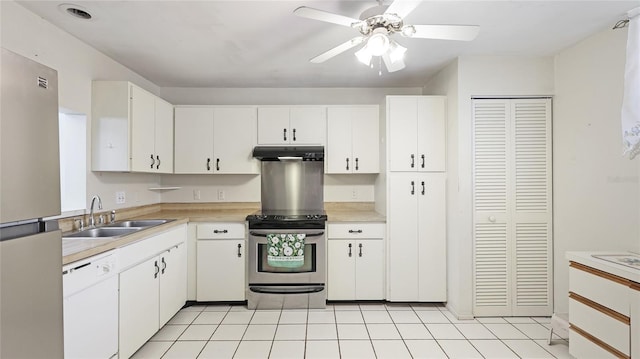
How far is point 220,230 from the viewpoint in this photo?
10.1 ft

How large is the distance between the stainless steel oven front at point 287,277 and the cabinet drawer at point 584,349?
6.40 feet

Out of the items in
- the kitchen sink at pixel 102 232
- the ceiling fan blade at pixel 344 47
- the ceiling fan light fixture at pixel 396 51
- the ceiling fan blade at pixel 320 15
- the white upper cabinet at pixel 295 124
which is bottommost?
the kitchen sink at pixel 102 232

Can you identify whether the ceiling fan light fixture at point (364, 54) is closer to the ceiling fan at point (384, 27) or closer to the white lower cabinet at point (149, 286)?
the ceiling fan at point (384, 27)

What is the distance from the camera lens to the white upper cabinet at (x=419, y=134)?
304cm

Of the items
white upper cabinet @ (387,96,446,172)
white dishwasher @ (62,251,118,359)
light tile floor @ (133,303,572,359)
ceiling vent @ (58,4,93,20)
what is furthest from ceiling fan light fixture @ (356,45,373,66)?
light tile floor @ (133,303,572,359)

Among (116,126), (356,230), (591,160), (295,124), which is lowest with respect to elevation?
(356,230)

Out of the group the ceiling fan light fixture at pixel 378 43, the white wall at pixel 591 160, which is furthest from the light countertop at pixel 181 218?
the ceiling fan light fixture at pixel 378 43

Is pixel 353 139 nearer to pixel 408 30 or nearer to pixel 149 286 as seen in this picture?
pixel 408 30

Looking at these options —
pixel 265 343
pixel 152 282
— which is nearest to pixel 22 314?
pixel 152 282

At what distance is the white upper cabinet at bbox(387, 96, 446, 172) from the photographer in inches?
120

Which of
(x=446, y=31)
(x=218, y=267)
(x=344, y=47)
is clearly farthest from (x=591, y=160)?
(x=218, y=267)

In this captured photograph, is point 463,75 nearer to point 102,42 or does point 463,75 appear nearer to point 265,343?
point 265,343

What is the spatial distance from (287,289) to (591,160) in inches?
112

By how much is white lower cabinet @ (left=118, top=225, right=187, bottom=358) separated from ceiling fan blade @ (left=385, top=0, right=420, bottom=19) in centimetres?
218
